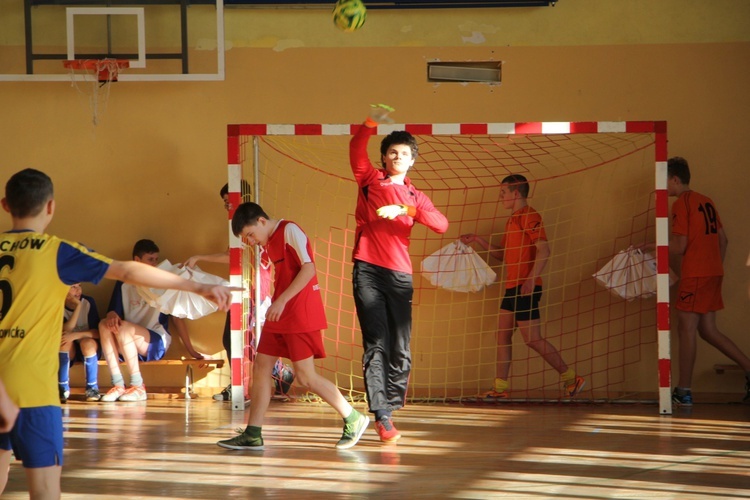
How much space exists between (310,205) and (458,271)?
1.41 metres

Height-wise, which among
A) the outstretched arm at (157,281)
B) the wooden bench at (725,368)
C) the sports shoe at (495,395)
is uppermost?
the outstretched arm at (157,281)

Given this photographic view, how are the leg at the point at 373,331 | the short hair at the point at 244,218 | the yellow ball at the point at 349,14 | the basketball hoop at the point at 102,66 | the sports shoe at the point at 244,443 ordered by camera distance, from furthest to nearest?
the basketball hoop at the point at 102,66
the yellow ball at the point at 349,14
the leg at the point at 373,331
the sports shoe at the point at 244,443
the short hair at the point at 244,218

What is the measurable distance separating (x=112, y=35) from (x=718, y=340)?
5572 millimetres

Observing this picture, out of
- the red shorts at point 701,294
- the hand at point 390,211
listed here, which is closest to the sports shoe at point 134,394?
the hand at point 390,211

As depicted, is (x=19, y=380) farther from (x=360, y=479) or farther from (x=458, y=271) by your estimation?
(x=458, y=271)

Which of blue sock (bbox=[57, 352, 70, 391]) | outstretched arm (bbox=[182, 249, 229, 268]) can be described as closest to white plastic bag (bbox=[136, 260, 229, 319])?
outstretched arm (bbox=[182, 249, 229, 268])

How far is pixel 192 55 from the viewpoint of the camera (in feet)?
25.4

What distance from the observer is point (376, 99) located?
7738mm

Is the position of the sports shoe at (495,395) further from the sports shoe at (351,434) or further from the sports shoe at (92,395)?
the sports shoe at (92,395)

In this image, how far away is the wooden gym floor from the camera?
3.97 metres

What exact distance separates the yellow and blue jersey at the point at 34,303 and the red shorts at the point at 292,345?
207 cm

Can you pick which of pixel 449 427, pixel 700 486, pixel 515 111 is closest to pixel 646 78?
pixel 515 111

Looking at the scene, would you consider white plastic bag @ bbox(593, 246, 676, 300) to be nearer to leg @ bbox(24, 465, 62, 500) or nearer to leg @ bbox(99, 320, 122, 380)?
leg @ bbox(99, 320, 122, 380)

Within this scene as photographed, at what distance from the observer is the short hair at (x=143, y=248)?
7449mm
